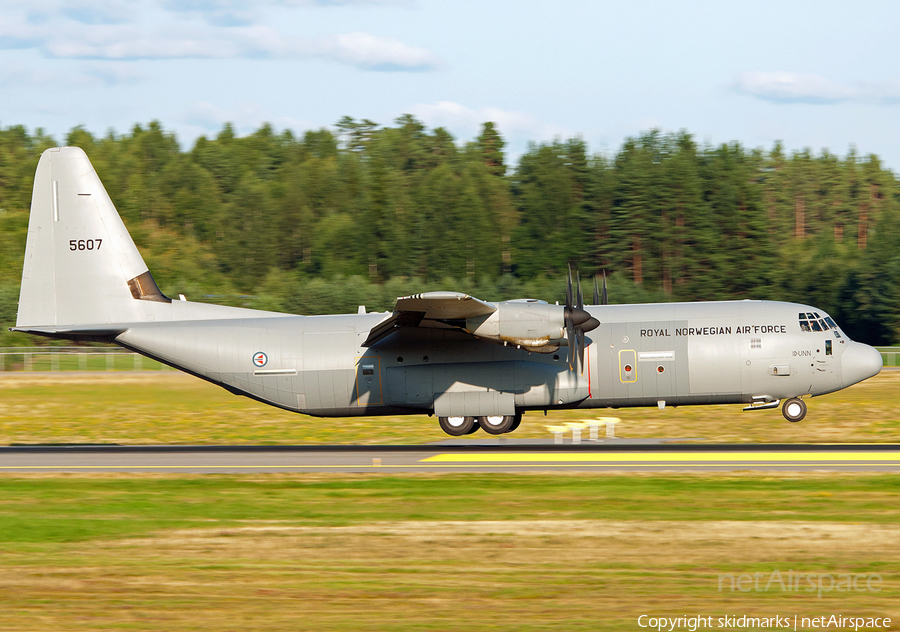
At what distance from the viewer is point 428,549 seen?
13727mm

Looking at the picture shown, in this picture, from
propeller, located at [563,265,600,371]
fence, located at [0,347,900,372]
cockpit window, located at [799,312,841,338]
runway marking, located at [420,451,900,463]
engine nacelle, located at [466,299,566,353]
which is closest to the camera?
runway marking, located at [420,451,900,463]

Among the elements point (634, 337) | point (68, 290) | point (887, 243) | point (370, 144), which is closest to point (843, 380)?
point (634, 337)

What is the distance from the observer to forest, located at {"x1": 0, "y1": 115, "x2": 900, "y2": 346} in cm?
7075

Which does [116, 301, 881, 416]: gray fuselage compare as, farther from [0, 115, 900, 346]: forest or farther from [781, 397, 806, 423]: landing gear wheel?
[0, 115, 900, 346]: forest

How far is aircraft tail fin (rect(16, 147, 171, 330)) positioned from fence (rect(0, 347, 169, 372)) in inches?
842

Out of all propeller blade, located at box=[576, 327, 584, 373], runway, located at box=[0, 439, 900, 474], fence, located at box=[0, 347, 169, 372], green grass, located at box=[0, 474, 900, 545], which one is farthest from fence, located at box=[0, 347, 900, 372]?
propeller blade, located at box=[576, 327, 584, 373]

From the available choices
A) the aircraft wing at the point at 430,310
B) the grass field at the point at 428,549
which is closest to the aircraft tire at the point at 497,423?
the aircraft wing at the point at 430,310

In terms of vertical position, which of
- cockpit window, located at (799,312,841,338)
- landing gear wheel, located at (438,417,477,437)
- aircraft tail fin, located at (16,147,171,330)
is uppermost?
aircraft tail fin, located at (16,147,171,330)

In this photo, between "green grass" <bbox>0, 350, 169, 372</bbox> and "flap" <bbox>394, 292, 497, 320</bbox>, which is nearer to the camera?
"flap" <bbox>394, 292, 497, 320</bbox>

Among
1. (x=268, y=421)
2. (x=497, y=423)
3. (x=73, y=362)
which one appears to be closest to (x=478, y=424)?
(x=497, y=423)

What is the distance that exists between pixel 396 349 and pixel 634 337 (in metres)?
5.97

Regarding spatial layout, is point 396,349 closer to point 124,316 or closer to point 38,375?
point 124,316

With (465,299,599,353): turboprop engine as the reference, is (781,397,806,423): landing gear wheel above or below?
below

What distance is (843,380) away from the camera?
2394 centimetres
